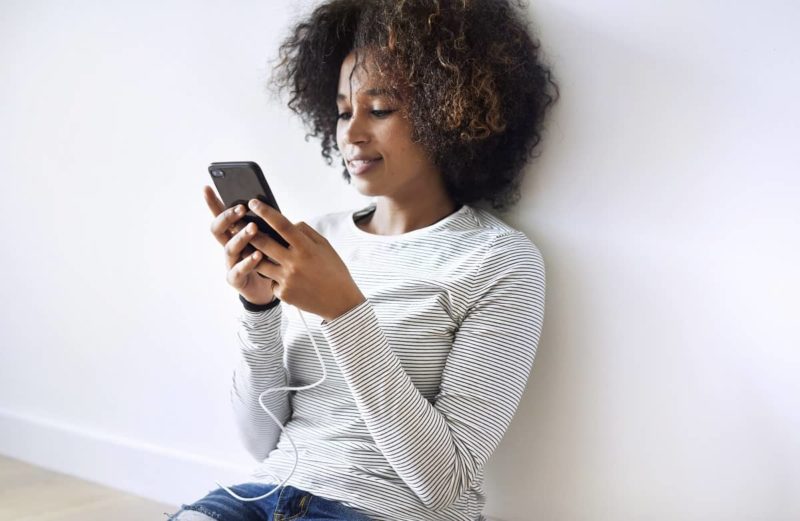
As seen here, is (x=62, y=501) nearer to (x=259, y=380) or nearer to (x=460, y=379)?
(x=259, y=380)

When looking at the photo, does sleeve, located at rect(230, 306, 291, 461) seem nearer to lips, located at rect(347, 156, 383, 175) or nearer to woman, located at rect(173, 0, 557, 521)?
woman, located at rect(173, 0, 557, 521)

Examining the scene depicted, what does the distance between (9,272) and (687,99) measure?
65.6 inches

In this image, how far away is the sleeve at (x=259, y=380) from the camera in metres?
1.21

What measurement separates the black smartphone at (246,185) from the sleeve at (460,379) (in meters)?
0.17

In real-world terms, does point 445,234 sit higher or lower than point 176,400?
higher

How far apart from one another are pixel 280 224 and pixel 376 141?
0.27m

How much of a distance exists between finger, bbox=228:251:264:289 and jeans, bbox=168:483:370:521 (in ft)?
0.94

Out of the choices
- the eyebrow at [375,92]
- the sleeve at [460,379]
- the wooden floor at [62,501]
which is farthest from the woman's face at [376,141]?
the wooden floor at [62,501]

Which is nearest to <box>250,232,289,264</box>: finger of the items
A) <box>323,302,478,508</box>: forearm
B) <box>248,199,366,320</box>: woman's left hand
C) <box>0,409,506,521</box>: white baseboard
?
<box>248,199,366,320</box>: woman's left hand

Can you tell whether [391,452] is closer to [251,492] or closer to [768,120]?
[251,492]

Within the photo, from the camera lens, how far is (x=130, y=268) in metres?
1.78

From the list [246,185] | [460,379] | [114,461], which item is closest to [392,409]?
[460,379]

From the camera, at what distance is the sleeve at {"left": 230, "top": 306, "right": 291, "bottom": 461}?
3.99ft

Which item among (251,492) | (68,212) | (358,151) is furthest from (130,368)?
(358,151)
